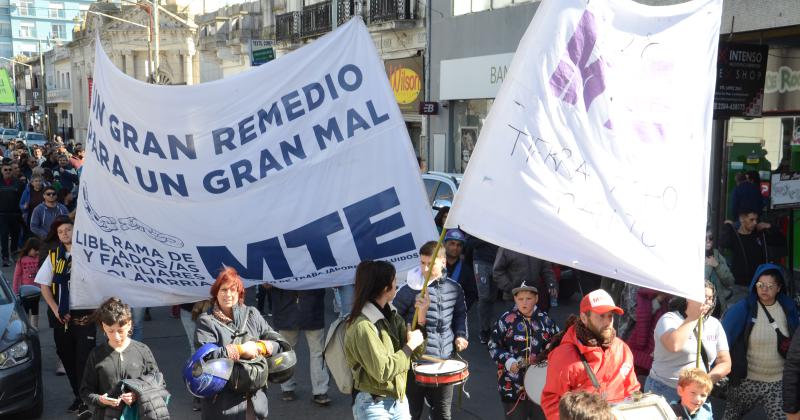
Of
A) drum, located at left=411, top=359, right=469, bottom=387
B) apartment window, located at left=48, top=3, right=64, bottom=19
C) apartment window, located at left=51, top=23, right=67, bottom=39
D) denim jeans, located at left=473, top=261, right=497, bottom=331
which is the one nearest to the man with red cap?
drum, located at left=411, top=359, right=469, bottom=387

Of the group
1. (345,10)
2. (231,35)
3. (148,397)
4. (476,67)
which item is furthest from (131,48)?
(148,397)

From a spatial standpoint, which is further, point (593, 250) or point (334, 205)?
point (334, 205)

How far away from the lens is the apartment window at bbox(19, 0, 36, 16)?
96938 millimetres

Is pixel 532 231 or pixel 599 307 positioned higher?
pixel 532 231

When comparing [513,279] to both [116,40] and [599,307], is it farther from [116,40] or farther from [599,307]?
[116,40]

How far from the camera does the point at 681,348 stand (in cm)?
509

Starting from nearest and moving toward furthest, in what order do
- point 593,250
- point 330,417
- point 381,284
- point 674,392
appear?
point 593,250 < point 381,284 < point 674,392 < point 330,417

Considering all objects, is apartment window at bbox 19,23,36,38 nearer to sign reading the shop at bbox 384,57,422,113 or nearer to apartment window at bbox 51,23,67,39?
apartment window at bbox 51,23,67,39

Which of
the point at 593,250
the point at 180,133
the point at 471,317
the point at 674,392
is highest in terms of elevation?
the point at 180,133

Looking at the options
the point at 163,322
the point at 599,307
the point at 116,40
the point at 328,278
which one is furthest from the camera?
the point at 116,40

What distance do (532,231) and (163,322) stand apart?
7858mm

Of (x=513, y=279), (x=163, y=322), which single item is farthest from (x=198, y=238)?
(x=163, y=322)

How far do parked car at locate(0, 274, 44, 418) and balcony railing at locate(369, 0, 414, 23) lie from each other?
17.8 meters

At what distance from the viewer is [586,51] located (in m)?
4.01
